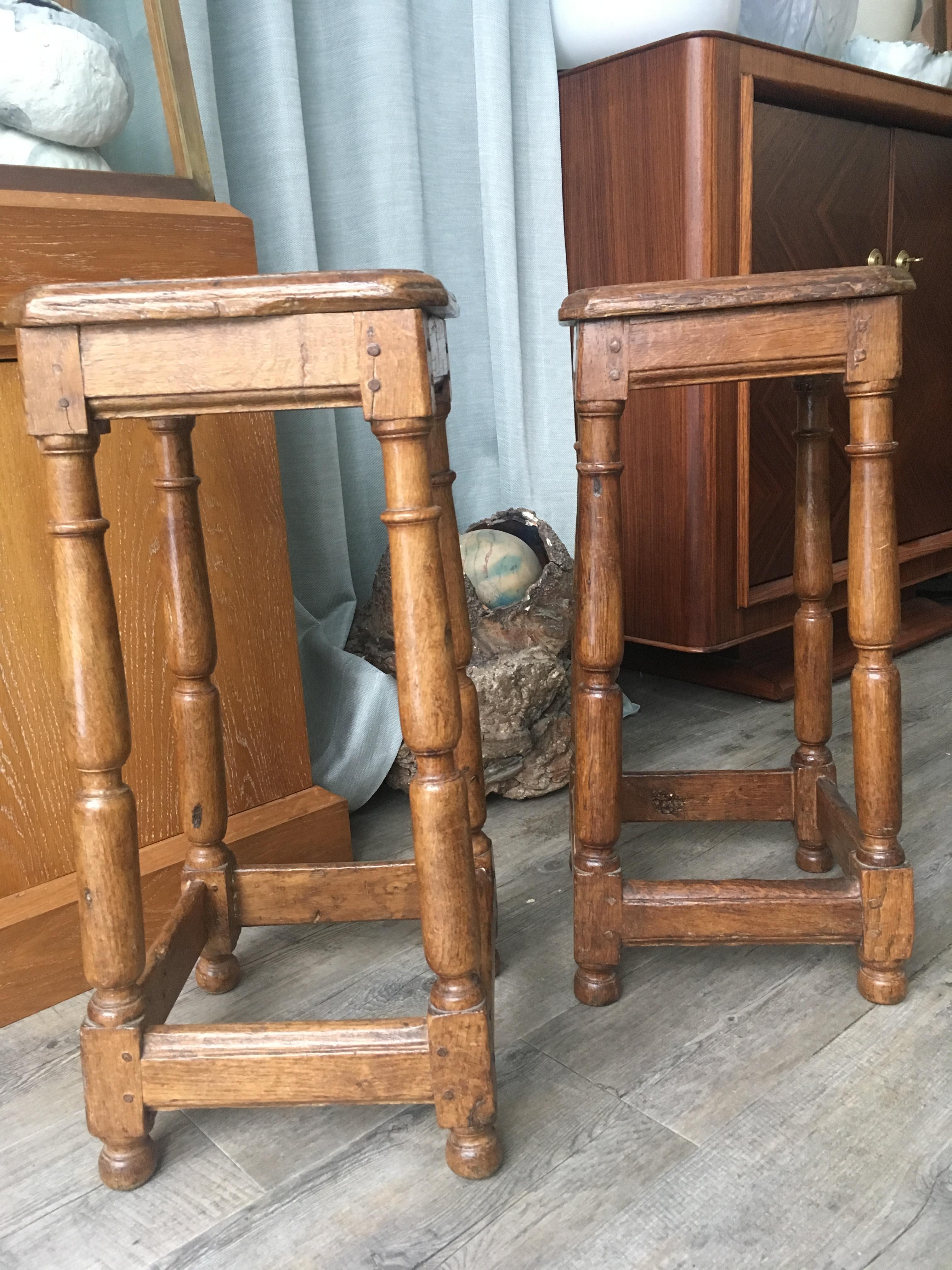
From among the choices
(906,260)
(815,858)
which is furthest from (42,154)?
(906,260)

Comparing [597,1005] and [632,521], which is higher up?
[632,521]

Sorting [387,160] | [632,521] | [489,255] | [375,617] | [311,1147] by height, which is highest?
[387,160]

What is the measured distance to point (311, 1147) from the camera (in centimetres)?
84

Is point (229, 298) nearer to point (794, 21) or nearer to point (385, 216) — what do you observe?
point (385, 216)

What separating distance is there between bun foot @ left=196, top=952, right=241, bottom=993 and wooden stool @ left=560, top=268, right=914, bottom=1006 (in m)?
0.35

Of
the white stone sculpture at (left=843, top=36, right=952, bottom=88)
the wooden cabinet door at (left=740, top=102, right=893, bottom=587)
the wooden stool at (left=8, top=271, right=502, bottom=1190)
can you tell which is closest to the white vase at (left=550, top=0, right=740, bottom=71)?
the wooden cabinet door at (left=740, top=102, right=893, bottom=587)

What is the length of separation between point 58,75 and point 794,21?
1.37 m

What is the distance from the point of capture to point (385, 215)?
5.17ft

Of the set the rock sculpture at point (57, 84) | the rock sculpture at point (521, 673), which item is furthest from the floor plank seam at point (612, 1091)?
the rock sculpture at point (57, 84)

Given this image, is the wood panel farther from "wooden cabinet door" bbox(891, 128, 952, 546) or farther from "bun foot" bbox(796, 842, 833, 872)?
"wooden cabinet door" bbox(891, 128, 952, 546)

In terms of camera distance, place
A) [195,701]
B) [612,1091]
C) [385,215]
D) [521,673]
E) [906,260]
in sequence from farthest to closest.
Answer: [906,260] → [385,215] → [521,673] → [195,701] → [612,1091]

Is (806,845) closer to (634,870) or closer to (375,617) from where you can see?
(634,870)

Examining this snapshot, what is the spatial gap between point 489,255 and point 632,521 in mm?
480

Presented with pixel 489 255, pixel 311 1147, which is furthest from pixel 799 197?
pixel 311 1147
